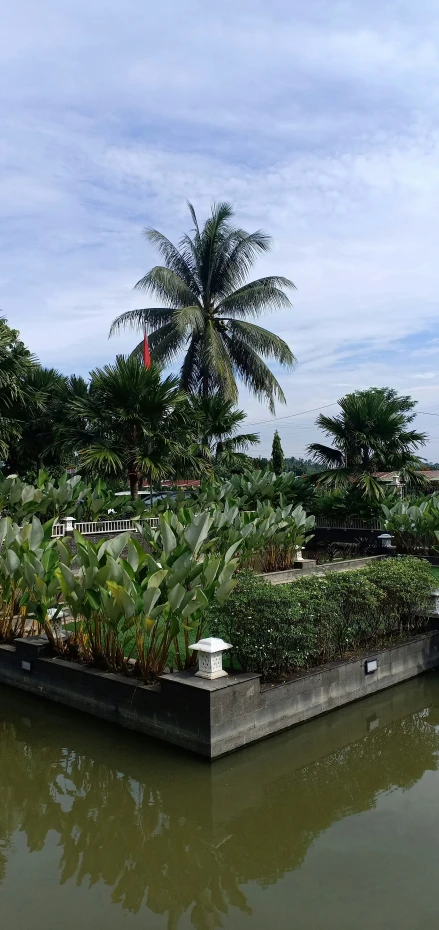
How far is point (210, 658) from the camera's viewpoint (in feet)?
16.5

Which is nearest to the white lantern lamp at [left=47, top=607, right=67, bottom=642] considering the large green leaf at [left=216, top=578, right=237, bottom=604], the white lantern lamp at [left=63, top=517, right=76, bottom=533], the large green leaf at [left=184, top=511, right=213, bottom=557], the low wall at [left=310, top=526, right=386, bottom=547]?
the large green leaf at [left=184, top=511, right=213, bottom=557]

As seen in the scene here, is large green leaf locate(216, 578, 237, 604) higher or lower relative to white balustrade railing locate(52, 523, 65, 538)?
lower

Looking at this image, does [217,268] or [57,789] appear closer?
[57,789]

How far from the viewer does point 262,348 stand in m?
22.8

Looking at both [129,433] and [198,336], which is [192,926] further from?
[198,336]

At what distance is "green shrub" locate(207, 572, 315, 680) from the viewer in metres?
5.51

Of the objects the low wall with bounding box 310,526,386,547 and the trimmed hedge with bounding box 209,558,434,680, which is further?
the low wall with bounding box 310,526,386,547

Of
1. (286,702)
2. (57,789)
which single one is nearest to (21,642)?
(57,789)

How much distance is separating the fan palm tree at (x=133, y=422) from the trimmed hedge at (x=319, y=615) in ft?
24.3

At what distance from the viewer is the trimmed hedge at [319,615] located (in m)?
5.54

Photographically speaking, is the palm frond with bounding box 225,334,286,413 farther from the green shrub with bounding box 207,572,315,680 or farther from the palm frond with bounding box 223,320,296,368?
the green shrub with bounding box 207,572,315,680

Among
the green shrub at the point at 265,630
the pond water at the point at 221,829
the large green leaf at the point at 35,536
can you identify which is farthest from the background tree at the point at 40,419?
the pond water at the point at 221,829

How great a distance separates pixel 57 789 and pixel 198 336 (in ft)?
61.8

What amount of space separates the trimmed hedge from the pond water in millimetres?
638
